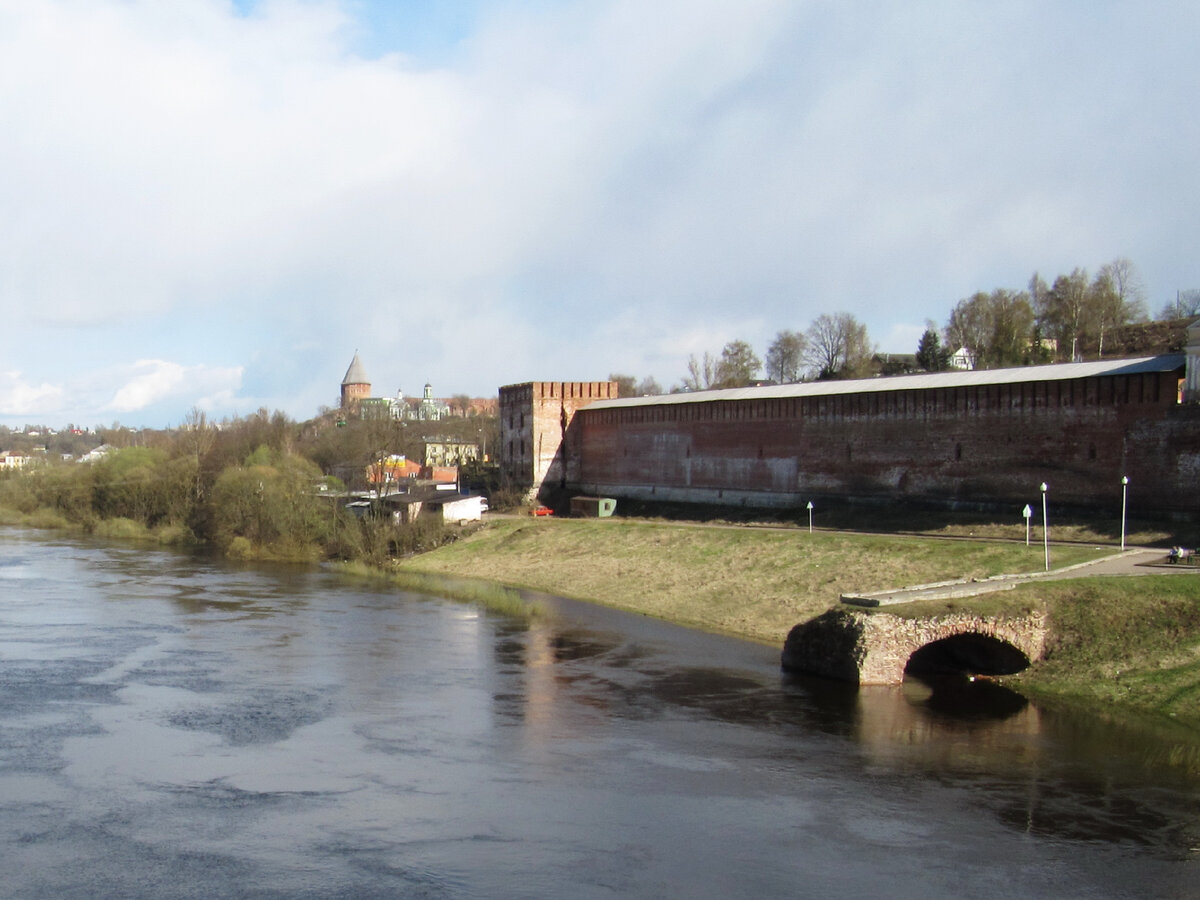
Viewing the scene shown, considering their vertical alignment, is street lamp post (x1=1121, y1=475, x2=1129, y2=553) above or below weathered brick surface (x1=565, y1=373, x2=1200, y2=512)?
below

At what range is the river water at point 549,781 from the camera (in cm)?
1028

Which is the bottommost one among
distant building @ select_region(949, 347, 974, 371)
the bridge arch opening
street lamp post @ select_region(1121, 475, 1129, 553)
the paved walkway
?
the bridge arch opening

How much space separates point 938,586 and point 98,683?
14.7 metres

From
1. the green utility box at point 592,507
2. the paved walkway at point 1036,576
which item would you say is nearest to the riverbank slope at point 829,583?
the paved walkway at point 1036,576

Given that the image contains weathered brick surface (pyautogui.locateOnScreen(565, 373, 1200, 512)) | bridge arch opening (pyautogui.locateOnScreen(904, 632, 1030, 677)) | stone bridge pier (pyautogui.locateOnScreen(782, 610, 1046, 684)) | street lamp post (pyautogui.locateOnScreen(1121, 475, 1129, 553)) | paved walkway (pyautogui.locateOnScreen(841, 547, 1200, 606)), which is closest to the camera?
stone bridge pier (pyautogui.locateOnScreen(782, 610, 1046, 684))

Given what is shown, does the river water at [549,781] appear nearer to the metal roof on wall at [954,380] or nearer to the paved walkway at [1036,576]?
the paved walkway at [1036,576]

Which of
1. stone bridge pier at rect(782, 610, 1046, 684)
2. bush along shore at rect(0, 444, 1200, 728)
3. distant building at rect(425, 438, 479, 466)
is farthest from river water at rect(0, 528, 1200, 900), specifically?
distant building at rect(425, 438, 479, 466)

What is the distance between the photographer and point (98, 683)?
1819 centimetres

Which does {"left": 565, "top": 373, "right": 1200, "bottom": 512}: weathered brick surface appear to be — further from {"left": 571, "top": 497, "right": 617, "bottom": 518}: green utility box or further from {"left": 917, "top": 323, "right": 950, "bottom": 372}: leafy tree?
{"left": 917, "top": 323, "right": 950, "bottom": 372}: leafy tree

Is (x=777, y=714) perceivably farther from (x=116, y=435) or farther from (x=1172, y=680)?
(x=116, y=435)

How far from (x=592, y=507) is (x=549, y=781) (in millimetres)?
30369

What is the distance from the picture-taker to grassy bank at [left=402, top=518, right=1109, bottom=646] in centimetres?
2431

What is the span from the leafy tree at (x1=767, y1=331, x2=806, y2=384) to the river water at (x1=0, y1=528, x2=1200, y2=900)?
5466cm

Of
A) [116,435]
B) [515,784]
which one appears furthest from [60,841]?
[116,435]
